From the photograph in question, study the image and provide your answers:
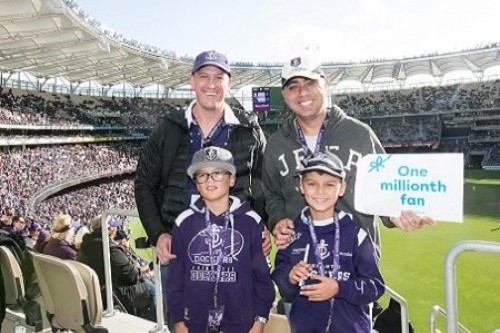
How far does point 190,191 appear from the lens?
3475mm

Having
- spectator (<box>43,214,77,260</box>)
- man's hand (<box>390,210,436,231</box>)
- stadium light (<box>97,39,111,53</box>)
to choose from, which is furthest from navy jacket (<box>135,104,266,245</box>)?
stadium light (<box>97,39,111,53</box>)

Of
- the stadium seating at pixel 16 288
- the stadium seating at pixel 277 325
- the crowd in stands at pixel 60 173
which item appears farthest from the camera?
the crowd in stands at pixel 60 173

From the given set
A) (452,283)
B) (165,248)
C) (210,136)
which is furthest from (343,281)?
(210,136)

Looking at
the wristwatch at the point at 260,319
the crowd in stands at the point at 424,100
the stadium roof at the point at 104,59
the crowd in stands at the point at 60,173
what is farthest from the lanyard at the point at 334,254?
the crowd in stands at the point at 424,100

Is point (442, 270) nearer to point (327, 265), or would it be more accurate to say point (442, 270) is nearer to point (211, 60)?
point (327, 265)

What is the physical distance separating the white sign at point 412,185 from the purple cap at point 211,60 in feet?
3.94

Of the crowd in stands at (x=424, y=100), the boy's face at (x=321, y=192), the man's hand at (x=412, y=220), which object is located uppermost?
the crowd in stands at (x=424, y=100)

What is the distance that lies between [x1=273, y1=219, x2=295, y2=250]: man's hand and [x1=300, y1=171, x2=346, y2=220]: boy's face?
0.16 meters

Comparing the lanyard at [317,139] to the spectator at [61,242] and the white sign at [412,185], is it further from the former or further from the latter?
the spectator at [61,242]

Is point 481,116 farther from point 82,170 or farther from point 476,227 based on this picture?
point 82,170

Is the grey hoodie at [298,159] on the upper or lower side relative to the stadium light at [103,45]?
lower

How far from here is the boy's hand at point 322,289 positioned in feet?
8.55

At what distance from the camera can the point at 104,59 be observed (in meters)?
39.5

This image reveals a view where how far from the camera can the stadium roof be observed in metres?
27.3
